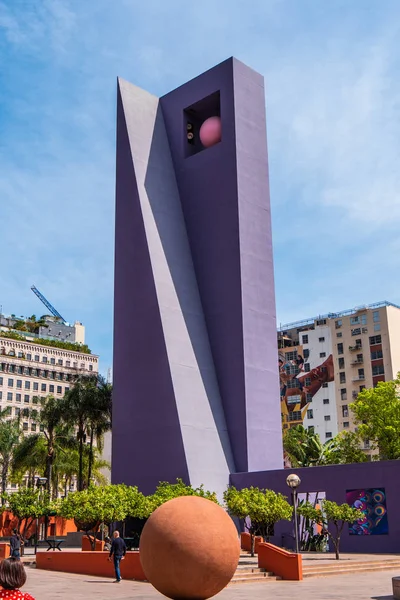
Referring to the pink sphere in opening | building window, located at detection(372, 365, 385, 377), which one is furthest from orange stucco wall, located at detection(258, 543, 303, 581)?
building window, located at detection(372, 365, 385, 377)

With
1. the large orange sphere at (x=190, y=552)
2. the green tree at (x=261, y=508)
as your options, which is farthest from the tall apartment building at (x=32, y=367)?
the large orange sphere at (x=190, y=552)

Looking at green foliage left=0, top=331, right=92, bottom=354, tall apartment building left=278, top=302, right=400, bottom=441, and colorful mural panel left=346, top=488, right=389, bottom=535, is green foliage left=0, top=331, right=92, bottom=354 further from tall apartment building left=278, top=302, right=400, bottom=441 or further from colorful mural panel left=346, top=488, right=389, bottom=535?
colorful mural panel left=346, top=488, right=389, bottom=535

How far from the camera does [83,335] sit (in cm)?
11481

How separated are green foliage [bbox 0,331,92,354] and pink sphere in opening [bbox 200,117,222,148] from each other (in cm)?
6738

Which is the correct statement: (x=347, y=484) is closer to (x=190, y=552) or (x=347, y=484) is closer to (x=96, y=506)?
(x=96, y=506)

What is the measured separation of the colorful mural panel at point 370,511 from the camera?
26203mm

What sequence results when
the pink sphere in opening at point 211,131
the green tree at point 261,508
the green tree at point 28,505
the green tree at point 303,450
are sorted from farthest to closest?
the green tree at point 303,450, the pink sphere in opening at point 211,131, the green tree at point 28,505, the green tree at point 261,508

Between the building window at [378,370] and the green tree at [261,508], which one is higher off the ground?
the building window at [378,370]

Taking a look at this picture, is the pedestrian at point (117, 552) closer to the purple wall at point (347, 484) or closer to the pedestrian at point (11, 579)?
the purple wall at point (347, 484)

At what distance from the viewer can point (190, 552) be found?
11.1 metres

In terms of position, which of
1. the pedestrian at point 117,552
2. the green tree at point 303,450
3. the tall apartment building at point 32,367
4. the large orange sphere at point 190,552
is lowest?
the pedestrian at point 117,552

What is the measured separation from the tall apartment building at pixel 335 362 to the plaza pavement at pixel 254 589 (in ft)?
197

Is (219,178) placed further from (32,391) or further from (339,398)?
(32,391)

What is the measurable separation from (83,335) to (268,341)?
3326 inches
